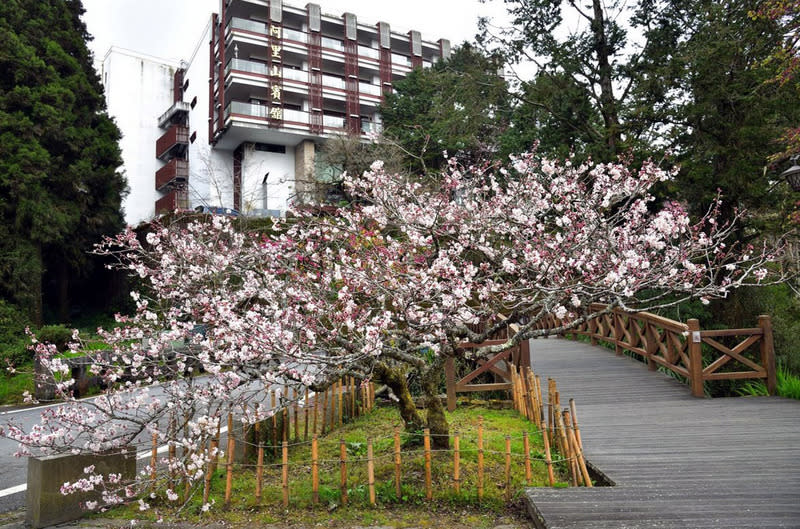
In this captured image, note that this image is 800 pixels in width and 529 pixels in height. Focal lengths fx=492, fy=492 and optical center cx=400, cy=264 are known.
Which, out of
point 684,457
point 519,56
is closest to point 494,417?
point 684,457

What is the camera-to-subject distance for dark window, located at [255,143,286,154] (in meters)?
29.7

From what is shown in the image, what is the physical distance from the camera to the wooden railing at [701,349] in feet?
29.0

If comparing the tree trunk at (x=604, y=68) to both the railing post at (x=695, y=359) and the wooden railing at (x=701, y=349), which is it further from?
the railing post at (x=695, y=359)

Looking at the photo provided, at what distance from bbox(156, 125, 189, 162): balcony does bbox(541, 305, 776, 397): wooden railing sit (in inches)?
1134

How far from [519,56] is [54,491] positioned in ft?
50.3

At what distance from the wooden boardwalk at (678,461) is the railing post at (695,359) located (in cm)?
31

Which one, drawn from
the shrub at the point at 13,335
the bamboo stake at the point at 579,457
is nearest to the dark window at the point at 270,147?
the shrub at the point at 13,335

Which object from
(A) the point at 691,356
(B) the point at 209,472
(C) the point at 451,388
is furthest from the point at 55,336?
(A) the point at 691,356

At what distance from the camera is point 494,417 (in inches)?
321

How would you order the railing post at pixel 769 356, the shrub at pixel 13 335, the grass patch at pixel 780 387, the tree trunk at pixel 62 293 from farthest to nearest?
the tree trunk at pixel 62 293, the shrub at pixel 13 335, the railing post at pixel 769 356, the grass patch at pixel 780 387

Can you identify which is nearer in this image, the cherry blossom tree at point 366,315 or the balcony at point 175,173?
the cherry blossom tree at point 366,315

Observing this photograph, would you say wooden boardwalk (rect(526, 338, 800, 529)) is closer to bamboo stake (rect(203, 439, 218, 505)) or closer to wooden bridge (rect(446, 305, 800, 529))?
wooden bridge (rect(446, 305, 800, 529))

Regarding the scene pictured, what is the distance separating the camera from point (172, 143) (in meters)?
31.4

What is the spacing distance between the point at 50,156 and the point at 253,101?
13.7 m
